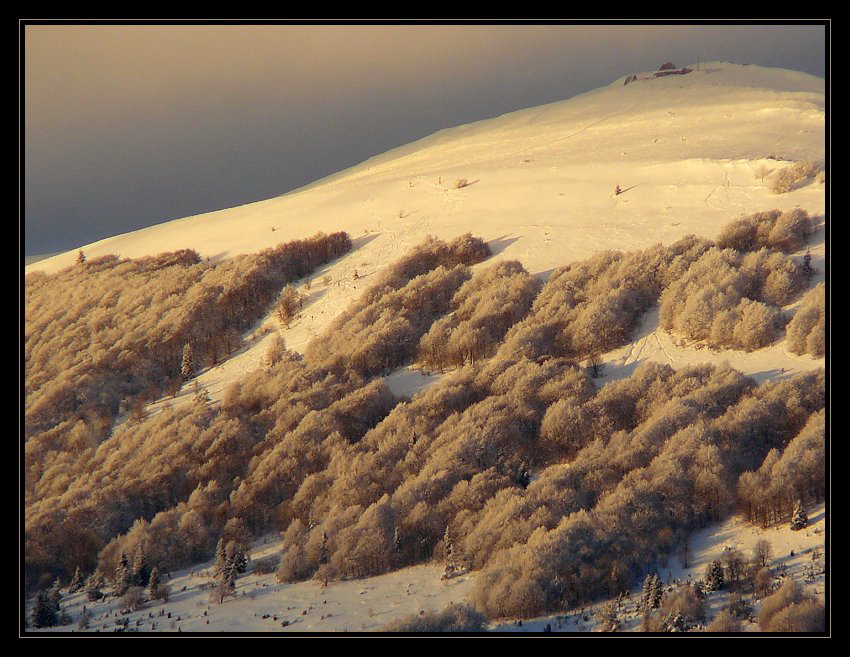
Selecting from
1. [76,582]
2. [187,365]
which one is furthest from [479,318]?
[76,582]

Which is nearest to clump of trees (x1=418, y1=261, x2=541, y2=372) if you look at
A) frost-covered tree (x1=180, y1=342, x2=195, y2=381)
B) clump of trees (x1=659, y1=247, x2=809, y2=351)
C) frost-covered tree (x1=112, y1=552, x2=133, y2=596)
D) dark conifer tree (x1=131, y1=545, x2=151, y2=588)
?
clump of trees (x1=659, y1=247, x2=809, y2=351)

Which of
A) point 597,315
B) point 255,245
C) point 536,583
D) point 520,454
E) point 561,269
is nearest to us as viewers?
point 536,583

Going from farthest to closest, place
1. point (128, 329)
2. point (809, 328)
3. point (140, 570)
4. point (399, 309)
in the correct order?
point (128, 329)
point (399, 309)
point (809, 328)
point (140, 570)

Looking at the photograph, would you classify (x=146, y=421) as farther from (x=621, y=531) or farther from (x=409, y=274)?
(x=621, y=531)

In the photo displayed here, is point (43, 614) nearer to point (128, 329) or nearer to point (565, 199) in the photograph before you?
point (128, 329)

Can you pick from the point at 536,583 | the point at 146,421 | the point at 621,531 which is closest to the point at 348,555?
the point at 536,583

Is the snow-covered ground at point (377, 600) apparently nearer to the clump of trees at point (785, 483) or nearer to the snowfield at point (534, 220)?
the snowfield at point (534, 220)
